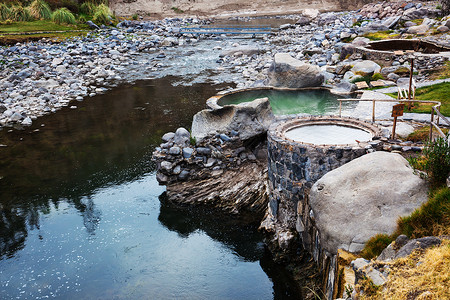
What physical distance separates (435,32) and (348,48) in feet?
21.5

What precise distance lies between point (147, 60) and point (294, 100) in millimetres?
19410

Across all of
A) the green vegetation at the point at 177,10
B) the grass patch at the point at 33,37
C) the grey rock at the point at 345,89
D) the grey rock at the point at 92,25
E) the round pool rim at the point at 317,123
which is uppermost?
the green vegetation at the point at 177,10

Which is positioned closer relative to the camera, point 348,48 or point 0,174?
point 0,174

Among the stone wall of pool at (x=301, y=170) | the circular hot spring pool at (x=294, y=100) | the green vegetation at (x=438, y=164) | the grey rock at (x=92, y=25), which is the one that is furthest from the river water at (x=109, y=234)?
the grey rock at (x=92, y=25)

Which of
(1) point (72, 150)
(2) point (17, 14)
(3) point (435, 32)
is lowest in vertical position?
(1) point (72, 150)

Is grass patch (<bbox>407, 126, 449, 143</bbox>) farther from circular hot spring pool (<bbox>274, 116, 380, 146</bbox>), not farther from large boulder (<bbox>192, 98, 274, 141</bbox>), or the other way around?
large boulder (<bbox>192, 98, 274, 141</bbox>)

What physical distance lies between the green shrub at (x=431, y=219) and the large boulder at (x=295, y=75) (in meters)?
12.5

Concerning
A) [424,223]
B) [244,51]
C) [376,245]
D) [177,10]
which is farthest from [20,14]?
[424,223]

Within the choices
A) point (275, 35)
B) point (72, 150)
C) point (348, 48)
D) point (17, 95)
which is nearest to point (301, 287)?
point (72, 150)

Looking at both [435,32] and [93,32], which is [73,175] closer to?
[435,32]

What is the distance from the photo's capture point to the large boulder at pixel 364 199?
7.97 meters

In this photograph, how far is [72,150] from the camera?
60.3 feet

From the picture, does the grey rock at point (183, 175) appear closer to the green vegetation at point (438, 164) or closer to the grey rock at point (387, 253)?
the green vegetation at point (438, 164)

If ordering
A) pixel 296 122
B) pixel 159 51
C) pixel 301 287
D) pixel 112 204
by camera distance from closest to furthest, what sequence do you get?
pixel 301 287 → pixel 296 122 → pixel 112 204 → pixel 159 51
